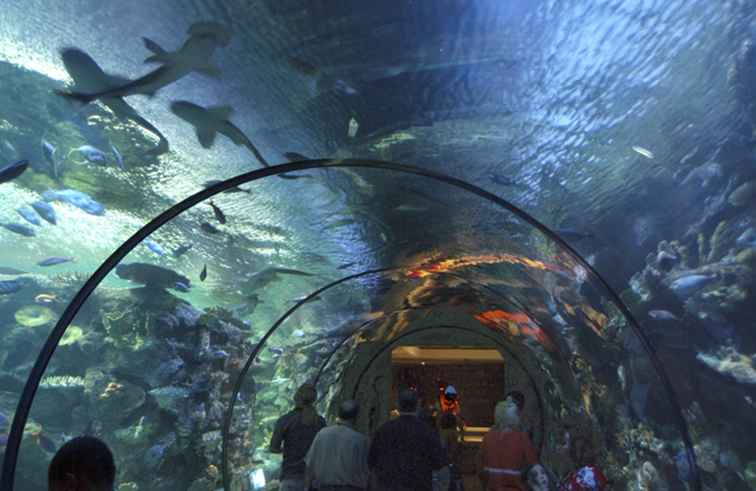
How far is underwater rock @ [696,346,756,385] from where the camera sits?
5203 mm

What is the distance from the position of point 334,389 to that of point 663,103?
41.8ft

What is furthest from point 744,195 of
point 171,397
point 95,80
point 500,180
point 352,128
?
point 171,397

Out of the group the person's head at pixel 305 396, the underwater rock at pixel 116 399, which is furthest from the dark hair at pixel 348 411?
the underwater rock at pixel 116 399

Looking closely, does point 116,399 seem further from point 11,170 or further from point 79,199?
point 11,170

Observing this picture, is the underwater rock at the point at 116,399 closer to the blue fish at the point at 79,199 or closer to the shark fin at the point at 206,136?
the blue fish at the point at 79,199

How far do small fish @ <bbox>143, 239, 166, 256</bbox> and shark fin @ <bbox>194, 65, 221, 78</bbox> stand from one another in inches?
191

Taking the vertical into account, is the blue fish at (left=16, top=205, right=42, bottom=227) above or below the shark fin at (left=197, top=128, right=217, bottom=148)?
above

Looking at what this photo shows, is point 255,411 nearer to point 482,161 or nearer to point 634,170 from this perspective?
point 482,161

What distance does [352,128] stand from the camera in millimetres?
5637

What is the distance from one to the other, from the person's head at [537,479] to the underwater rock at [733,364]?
188cm

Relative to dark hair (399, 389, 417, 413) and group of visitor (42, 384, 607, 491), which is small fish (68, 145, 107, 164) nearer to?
group of visitor (42, 384, 607, 491)

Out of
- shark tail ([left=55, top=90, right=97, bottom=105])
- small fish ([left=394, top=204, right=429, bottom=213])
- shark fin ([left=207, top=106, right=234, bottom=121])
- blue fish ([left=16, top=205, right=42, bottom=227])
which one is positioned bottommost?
shark fin ([left=207, top=106, right=234, bottom=121])

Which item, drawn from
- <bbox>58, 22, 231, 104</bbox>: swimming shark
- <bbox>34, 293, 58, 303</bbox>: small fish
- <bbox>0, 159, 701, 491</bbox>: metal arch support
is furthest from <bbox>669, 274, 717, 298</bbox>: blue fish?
<bbox>34, 293, 58, 303</bbox>: small fish

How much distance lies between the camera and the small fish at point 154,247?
29.8ft
